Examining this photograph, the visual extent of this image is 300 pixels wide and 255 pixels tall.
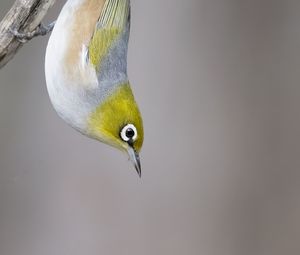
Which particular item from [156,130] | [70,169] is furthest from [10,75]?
[156,130]

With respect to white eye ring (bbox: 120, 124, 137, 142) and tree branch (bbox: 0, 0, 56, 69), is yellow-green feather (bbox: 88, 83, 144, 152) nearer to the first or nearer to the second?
white eye ring (bbox: 120, 124, 137, 142)

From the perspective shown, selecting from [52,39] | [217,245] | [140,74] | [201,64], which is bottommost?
[217,245]

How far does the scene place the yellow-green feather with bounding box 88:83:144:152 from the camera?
3.34m

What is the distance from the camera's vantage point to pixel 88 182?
186 inches

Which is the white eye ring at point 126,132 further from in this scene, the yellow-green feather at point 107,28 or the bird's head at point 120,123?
the yellow-green feather at point 107,28

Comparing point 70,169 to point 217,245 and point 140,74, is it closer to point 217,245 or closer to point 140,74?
point 140,74

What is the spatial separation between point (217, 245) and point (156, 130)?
0.96 meters

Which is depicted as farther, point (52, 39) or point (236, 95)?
point (236, 95)

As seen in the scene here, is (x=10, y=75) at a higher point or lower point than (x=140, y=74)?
lower

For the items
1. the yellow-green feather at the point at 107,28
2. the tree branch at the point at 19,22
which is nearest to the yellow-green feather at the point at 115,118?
the yellow-green feather at the point at 107,28

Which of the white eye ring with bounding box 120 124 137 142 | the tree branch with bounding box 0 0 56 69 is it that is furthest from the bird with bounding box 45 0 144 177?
the tree branch with bounding box 0 0 56 69

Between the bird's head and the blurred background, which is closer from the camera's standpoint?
the bird's head

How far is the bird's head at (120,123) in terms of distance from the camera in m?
3.32

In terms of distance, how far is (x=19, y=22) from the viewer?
3289 millimetres
